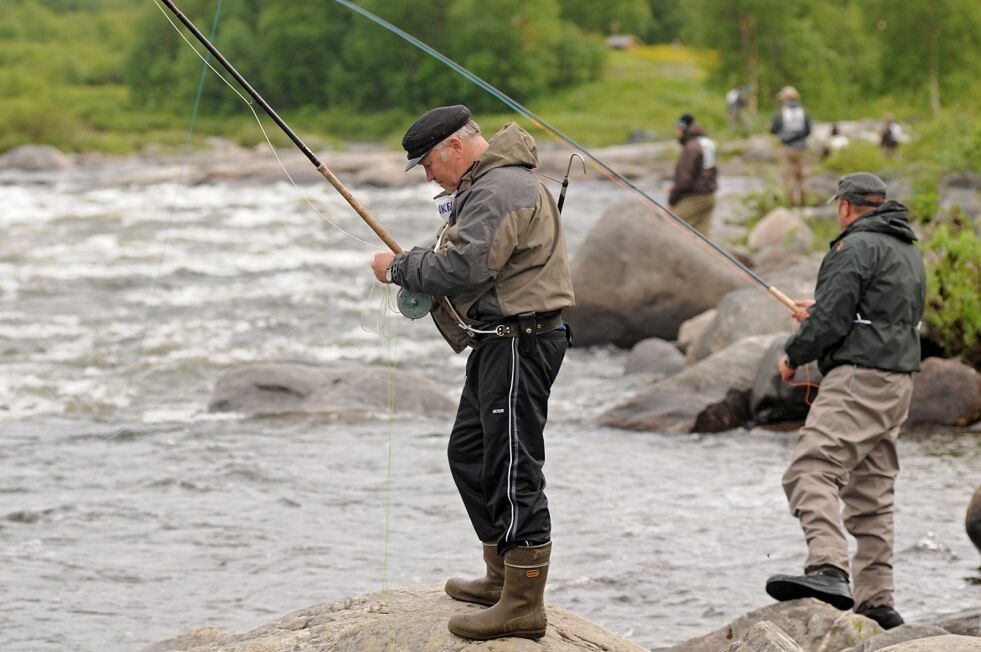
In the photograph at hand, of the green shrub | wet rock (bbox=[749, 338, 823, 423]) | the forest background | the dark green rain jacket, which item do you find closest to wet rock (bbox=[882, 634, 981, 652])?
the dark green rain jacket

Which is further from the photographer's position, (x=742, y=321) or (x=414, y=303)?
(x=742, y=321)

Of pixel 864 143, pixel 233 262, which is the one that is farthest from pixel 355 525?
pixel 864 143

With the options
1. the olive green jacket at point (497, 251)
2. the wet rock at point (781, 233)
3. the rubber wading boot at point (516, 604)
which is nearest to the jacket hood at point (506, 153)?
the olive green jacket at point (497, 251)

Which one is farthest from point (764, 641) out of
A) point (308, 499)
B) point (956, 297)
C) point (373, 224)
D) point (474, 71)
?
point (474, 71)

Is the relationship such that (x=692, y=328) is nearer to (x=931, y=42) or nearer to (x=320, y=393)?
(x=320, y=393)

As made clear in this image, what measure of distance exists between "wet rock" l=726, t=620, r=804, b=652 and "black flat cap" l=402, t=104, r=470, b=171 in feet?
6.23

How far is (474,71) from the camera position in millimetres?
62250

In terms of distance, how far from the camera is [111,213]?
81.0ft

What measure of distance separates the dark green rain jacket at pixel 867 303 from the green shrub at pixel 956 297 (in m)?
4.52

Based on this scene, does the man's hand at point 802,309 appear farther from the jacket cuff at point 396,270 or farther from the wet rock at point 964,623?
the jacket cuff at point 396,270

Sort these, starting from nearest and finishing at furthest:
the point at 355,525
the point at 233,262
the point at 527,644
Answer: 1. the point at 527,644
2. the point at 355,525
3. the point at 233,262

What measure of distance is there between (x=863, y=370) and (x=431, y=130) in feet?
8.58

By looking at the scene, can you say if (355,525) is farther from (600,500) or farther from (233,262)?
(233,262)

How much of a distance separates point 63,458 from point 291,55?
5248 centimetres
